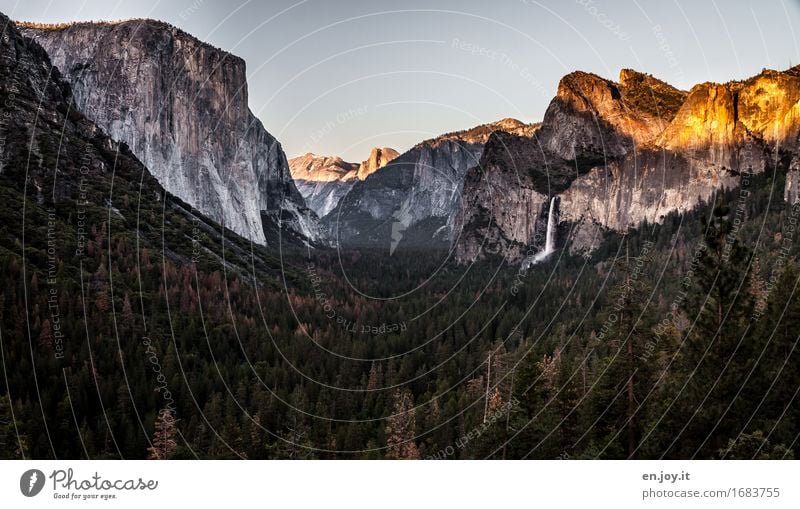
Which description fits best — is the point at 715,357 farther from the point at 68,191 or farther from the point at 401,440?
the point at 68,191

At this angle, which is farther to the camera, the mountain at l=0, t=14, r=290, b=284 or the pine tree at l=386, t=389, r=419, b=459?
the mountain at l=0, t=14, r=290, b=284

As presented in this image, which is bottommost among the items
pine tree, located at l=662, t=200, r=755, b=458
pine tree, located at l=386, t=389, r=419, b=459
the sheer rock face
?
pine tree, located at l=386, t=389, r=419, b=459

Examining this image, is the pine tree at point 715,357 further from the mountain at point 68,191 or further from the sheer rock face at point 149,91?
the sheer rock face at point 149,91

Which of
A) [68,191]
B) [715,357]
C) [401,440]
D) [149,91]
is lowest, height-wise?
[401,440]

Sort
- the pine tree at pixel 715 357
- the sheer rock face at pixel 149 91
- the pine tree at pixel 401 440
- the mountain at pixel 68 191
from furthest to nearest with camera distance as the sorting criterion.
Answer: the sheer rock face at pixel 149 91 < the mountain at pixel 68 191 < the pine tree at pixel 401 440 < the pine tree at pixel 715 357

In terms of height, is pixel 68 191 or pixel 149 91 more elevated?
pixel 149 91

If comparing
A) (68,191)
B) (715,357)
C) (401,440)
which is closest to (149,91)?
(68,191)

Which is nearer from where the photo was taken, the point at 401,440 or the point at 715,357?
the point at 715,357

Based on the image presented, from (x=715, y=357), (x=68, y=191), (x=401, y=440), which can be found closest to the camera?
(x=715, y=357)

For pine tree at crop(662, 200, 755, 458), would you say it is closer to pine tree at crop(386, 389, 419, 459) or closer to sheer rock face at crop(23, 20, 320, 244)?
pine tree at crop(386, 389, 419, 459)

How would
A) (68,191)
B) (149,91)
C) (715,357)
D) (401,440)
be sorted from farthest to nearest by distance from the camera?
(149,91), (68,191), (401,440), (715,357)

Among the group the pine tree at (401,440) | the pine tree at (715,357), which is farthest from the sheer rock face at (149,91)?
the pine tree at (715,357)

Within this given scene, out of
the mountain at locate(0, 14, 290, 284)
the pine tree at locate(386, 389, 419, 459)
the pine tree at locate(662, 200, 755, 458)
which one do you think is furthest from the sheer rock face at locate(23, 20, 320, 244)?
the pine tree at locate(662, 200, 755, 458)
